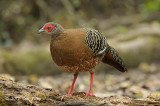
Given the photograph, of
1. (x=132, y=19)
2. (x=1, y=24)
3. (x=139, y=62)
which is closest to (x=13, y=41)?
(x=1, y=24)

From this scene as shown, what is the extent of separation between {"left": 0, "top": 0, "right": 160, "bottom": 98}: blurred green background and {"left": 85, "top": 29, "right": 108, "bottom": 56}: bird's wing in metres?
3.29

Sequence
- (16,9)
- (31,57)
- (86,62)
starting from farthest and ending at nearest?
(16,9), (31,57), (86,62)

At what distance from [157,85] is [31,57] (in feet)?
13.5

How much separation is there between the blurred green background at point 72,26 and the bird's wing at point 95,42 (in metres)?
3.29

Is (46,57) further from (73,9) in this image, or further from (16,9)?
(16,9)

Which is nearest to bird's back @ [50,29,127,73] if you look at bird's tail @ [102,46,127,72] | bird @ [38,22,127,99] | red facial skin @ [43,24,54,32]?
bird @ [38,22,127,99]

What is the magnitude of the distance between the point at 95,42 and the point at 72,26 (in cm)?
752

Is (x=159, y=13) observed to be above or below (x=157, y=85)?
above

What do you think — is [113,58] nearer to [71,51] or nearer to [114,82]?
[71,51]

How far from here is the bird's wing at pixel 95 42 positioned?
3.92m

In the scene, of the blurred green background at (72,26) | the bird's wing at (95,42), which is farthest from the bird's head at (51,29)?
the blurred green background at (72,26)

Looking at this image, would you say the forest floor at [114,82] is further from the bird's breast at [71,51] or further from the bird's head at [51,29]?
the bird's head at [51,29]

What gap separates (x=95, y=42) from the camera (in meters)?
→ 4.06

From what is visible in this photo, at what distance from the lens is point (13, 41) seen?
1072 centimetres
